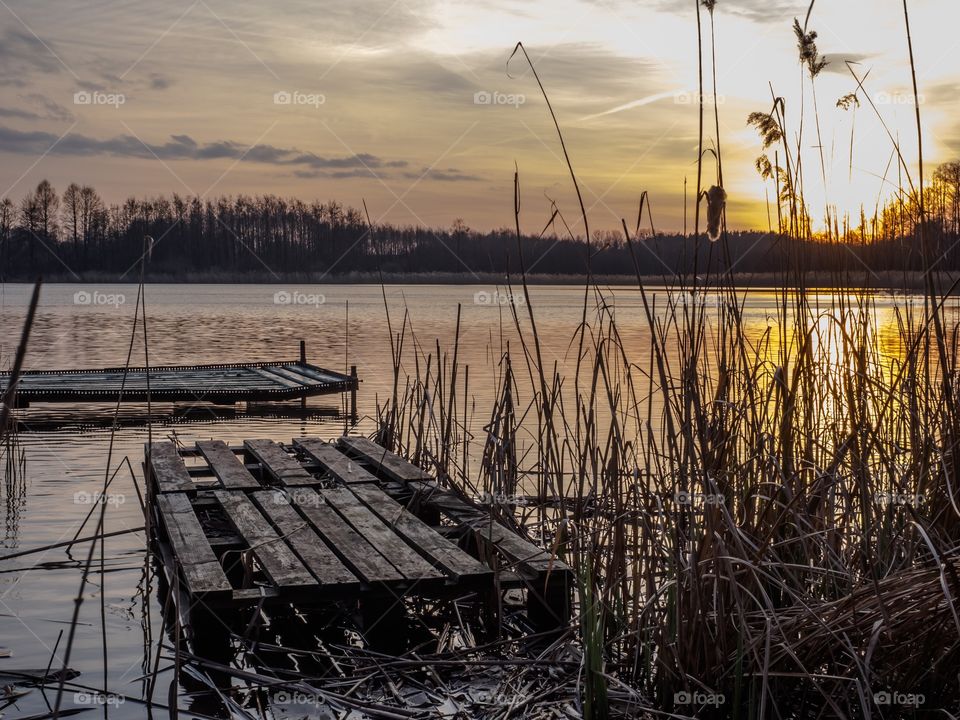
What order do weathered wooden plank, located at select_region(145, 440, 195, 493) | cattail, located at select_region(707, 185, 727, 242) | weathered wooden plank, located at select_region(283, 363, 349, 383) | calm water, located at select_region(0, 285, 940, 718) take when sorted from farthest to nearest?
weathered wooden plank, located at select_region(283, 363, 349, 383) < weathered wooden plank, located at select_region(145, 440, 195, 493) < calm water, located at select_region(0, 285, 940, 718) < cattail, located at select_region(707, 185, 727, 242)

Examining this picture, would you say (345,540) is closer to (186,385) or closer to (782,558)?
(782,558)

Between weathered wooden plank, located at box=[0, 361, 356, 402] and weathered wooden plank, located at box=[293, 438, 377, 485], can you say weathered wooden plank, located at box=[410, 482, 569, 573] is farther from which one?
weathered wooden plank, located at box=[0, 361, 356, 402]

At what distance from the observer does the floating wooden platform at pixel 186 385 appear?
13.8 metres

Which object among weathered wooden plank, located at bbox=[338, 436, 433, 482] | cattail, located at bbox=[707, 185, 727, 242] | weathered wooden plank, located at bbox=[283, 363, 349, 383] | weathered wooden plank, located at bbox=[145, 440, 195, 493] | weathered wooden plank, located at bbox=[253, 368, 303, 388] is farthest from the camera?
weathered wooden plank, located at bbox=[283, 363, 349, 383]

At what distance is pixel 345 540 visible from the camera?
4.34 m

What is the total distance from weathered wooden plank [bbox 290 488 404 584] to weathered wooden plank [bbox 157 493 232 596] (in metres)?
0.52

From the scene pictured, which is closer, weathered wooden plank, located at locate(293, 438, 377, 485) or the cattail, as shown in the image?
the cattail

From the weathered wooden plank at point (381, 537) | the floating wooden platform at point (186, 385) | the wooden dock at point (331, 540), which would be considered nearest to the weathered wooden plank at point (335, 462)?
the wooden dock at point (331, 540)

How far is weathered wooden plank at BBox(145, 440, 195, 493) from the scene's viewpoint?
17.9ft

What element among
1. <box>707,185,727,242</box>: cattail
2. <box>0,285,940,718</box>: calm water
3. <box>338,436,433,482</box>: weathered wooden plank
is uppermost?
<box>707,185,727,242</box>: cattail

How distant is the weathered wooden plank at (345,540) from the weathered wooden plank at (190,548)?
0.52 metres

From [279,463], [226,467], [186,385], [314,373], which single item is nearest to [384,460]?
[279,463]

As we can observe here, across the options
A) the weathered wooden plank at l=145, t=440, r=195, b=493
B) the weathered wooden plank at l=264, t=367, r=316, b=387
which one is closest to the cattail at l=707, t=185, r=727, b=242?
the weathered wooden plank at l=145, t=440, r=195, b=493

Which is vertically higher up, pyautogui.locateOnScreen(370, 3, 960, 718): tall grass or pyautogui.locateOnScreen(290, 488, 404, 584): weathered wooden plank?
pyautogui.locateOnScreen(370, 3, 960, 718): tall grass
